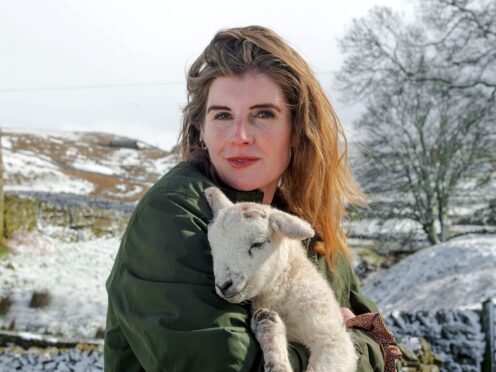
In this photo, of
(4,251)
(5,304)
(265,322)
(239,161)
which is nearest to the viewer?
(265,322)

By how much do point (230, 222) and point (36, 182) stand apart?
2481cm

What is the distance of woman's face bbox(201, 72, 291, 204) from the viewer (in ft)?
8.53

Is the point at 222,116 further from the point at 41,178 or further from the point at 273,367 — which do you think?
the point at 41,178

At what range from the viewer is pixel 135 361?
7.18 ft

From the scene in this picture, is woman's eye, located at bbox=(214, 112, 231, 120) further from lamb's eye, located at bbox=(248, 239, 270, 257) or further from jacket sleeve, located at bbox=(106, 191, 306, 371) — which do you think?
lamb's eye, located at bbox=(248, 239, 270, 257)

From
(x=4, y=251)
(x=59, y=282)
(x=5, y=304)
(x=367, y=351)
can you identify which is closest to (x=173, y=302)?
(x=367, y=351)

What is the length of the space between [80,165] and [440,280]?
26.0 meters

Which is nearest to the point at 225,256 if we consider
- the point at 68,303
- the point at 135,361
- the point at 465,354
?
the point at 135,361

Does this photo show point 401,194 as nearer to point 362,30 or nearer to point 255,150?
point 362,30

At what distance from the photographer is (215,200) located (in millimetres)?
2328

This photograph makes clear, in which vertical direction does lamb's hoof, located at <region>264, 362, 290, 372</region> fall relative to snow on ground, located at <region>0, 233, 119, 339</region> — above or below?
above

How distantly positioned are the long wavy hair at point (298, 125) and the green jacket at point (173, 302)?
668 mm

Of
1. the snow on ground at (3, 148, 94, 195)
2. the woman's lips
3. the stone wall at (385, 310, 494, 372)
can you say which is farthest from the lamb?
the snow on ground at (3, 148, 94, 195)

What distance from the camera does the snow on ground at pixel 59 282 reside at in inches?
409
